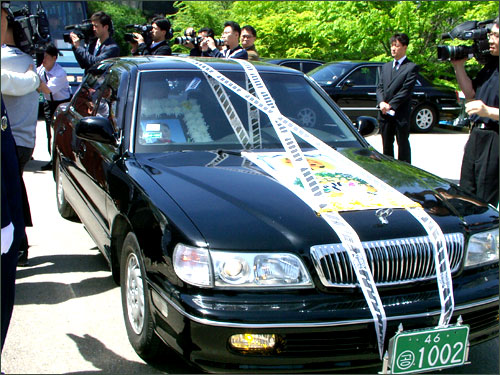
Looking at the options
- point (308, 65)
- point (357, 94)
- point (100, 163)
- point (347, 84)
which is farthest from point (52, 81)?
point (308, 65)

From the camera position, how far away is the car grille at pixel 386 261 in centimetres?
283

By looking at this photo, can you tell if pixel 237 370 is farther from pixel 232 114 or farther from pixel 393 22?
pixel 393 22

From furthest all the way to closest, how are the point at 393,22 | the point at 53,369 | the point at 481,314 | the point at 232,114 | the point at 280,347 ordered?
the point at 393,22 < the point at 232,114 < the point at 53,369 < the point at 481,314 < the point at 280,347

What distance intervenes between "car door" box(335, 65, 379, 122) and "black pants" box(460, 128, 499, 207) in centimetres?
916

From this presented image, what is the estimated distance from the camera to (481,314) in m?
3.08

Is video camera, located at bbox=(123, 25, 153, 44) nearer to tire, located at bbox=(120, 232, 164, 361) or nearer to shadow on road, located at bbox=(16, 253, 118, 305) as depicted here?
shadow on road, located at bbox=(16, 253, 118, 305)

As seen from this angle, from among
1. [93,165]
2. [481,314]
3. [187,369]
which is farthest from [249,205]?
[93,165]

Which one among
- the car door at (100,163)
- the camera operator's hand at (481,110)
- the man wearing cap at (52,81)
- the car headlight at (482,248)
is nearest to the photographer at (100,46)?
the man wearing cap at (52,81)

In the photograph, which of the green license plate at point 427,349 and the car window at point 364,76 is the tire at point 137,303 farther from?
the car window at point 364,76

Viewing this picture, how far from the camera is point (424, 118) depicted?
14.5 meters

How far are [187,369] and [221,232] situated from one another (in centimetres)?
91

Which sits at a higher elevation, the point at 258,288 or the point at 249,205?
the point at 249,205

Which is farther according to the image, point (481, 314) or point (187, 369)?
point (187, 369)

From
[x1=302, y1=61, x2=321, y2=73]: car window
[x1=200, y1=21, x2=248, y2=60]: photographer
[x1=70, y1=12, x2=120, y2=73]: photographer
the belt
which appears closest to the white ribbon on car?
the belt
